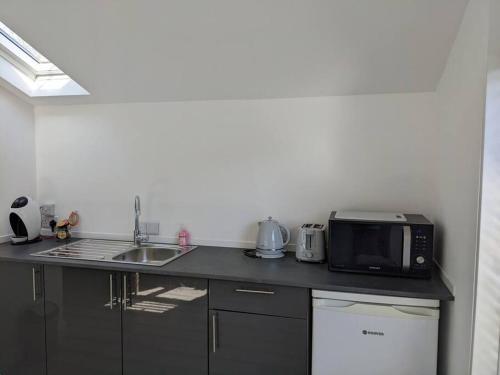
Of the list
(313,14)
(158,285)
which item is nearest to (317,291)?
(158,285)

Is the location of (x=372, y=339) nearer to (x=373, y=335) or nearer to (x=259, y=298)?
(x=373, y=335)

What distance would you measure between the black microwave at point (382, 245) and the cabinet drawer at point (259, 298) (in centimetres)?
30

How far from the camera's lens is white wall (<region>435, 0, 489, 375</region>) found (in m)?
1.35

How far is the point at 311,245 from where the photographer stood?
2.10m

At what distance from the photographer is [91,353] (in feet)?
6.84

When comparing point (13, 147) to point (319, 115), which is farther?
point (13, 147)

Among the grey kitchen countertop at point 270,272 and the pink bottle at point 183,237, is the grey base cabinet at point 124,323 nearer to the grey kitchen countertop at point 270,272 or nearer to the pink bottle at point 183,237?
the grey kitchen countertop at point 270,272

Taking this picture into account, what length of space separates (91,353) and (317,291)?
1.41 meters

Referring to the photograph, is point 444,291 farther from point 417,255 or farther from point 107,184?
point 107,184

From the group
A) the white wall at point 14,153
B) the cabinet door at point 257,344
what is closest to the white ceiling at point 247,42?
the white wall at point 14,153

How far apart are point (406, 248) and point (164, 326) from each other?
4.54 ft

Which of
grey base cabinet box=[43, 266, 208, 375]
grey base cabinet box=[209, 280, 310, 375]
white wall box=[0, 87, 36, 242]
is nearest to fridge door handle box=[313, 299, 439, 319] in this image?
grey base cabinet box=[209, 280, 310, 375]

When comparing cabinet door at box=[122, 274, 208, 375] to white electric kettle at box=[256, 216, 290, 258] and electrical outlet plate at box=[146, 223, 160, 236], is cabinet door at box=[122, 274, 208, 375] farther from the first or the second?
electrical outlet plate at box=[146, 223, 160, 236]

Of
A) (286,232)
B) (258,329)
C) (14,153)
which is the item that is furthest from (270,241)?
(14,153)
